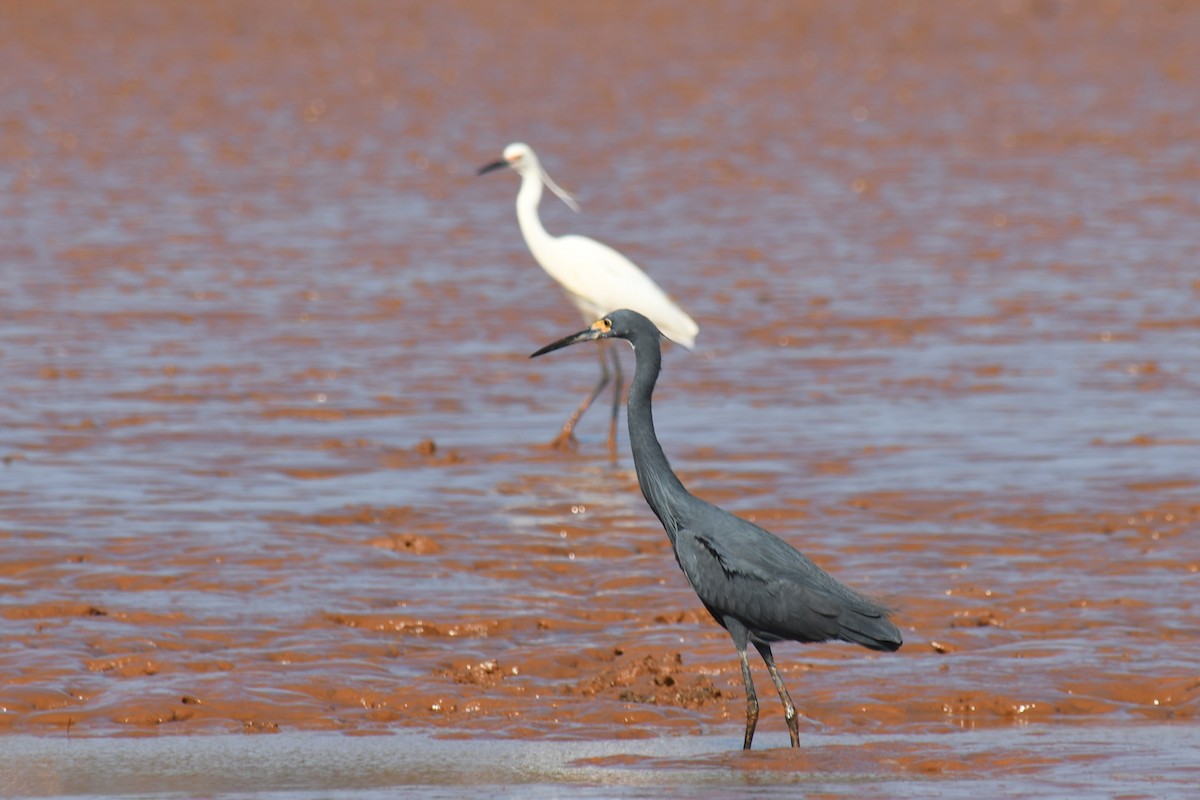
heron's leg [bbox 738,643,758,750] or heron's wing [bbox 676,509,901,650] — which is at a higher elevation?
heron's wing [bbox 676,509,901,650]

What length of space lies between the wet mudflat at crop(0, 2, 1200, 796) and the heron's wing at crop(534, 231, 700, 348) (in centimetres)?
48

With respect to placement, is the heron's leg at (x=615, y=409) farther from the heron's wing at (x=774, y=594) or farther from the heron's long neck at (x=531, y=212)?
the heron's wing at (x=774, y=594)

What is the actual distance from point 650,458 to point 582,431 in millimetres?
5326

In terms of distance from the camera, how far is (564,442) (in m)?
11.0

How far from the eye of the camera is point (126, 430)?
10.7 meters

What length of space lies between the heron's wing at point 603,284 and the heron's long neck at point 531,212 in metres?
0.14

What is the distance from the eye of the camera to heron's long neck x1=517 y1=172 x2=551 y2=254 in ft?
42.2

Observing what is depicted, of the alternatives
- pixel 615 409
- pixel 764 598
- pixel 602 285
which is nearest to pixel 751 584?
pixel 764 598

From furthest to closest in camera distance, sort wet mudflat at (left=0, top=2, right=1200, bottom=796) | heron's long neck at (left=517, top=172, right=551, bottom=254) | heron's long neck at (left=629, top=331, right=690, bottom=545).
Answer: heron's long neck at (left=517, top=172, right=551, bottom=254), wet mudflat at (left=0, top=2, right=1200, bottom=796), heron's long neck at (left=629, top=331, right=690, bottom=545)

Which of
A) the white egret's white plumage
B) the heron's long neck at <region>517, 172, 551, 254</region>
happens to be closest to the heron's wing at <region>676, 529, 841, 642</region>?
the white egret's white plumage

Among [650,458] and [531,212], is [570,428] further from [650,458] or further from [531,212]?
[650,458]

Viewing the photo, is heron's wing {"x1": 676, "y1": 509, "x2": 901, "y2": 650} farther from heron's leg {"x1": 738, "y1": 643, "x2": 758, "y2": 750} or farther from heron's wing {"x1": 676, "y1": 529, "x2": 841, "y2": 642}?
heron's leg {"x1": 738, "y1": 643, "x2": 758, "y2": 750}

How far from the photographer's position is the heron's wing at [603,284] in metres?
12.1

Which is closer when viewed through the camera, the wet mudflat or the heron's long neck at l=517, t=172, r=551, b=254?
the wet mudflat
